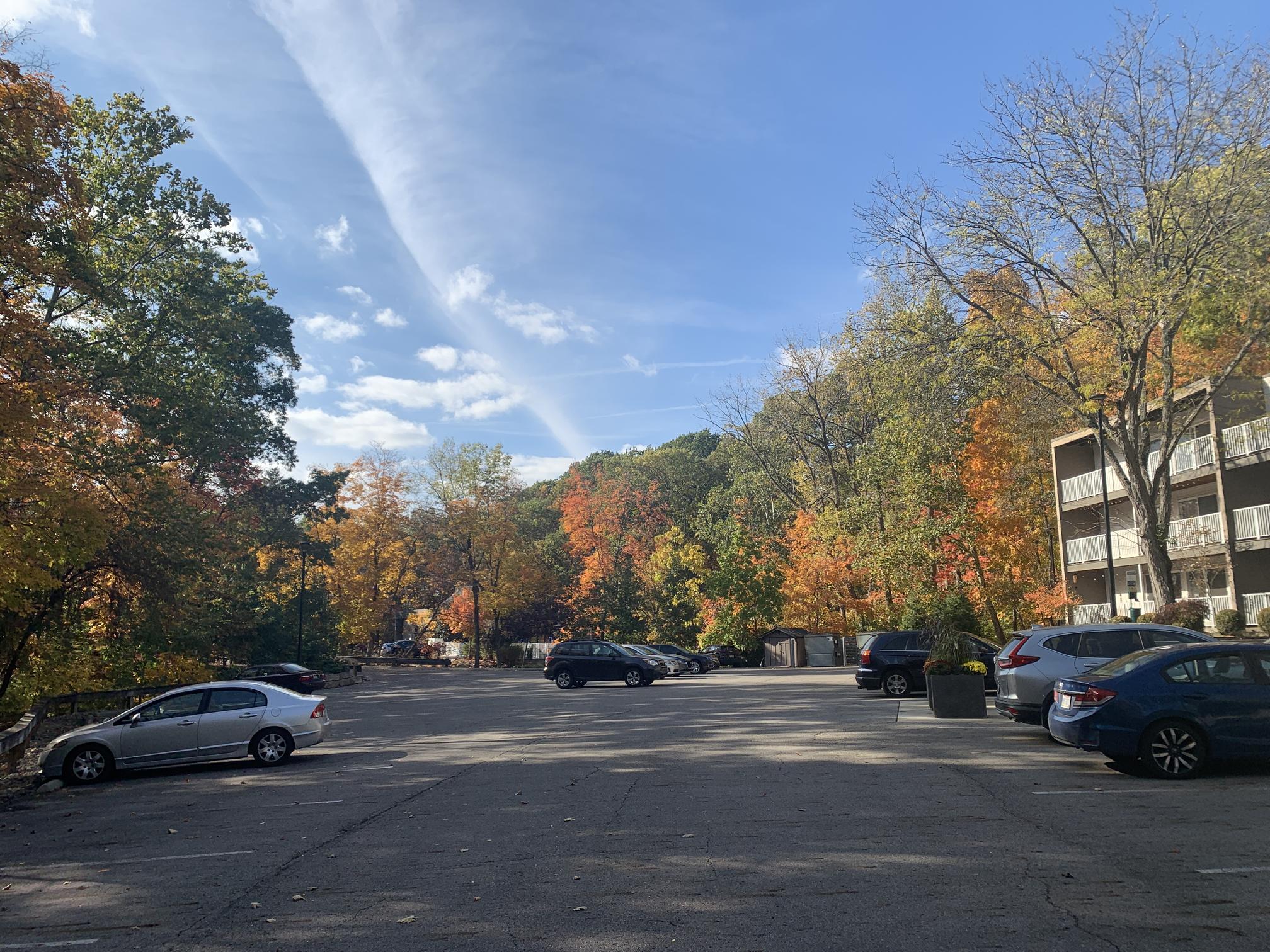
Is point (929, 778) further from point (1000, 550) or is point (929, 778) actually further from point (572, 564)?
point (572, 564)

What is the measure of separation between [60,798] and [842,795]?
10455 mm

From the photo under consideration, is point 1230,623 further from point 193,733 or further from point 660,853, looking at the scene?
point 193,733

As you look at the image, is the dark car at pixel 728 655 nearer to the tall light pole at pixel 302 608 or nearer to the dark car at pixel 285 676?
the tall light pole at pixel 302 608

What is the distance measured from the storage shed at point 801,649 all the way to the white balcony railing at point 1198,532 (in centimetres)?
1858

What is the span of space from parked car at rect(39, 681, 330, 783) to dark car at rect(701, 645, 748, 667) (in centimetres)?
3843

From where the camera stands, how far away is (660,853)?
23.2 ft

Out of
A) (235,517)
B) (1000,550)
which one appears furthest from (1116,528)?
(235,517)

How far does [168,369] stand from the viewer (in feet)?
82.6

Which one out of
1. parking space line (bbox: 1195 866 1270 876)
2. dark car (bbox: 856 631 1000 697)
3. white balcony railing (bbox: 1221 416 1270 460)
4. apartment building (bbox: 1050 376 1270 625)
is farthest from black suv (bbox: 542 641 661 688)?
parking space line (bbox: 1195 866 1270 876)

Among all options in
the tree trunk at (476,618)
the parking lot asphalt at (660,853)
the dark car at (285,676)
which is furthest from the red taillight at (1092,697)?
the tree trunk at (476,618)

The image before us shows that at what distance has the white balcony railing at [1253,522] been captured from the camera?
28922mm

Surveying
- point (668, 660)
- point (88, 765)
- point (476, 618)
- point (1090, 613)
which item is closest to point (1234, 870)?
point (88, 765)

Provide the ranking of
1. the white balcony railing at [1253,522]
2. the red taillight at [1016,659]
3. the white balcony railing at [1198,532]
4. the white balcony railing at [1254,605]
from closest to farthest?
the red taillight at [1016,659], the white balcony railing at [1253,522], the white balcony railing at [1254,605], the white balcony railing at [1198,532]

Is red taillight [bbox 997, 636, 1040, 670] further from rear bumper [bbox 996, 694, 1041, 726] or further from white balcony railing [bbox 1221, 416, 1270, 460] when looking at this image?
white balcony railing [bbox 1221, 416, 1270, 460]
